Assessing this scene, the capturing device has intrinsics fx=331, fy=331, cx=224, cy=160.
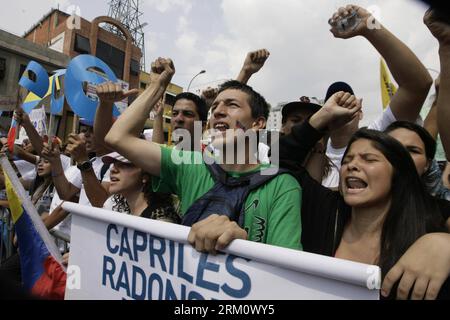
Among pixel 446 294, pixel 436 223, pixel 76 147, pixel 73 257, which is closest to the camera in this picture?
pixel 446 294

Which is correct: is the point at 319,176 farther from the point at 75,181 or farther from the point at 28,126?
the point at 28,126

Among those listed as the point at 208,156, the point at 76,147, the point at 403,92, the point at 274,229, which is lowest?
the point at 274,229

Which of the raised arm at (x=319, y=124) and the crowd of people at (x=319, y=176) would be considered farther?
the raised arm at (x=319, y=124)

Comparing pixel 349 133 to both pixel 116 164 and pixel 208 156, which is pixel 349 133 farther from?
pixel 116 164

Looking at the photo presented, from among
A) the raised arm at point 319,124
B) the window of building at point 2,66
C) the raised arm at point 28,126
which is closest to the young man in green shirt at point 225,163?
the raised arm at point 319,124

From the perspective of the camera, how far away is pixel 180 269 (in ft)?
4.20

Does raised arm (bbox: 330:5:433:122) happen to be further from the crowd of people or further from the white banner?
the white banner

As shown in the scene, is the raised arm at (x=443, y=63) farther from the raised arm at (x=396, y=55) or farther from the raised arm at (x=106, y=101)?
the raised arm at (x=106, y=101)

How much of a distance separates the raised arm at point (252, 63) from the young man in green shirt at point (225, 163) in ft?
2.03

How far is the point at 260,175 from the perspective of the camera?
1606mm

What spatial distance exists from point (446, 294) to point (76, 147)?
2587mm

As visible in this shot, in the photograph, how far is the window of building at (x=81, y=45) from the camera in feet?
100

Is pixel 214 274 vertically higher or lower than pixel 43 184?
lower
